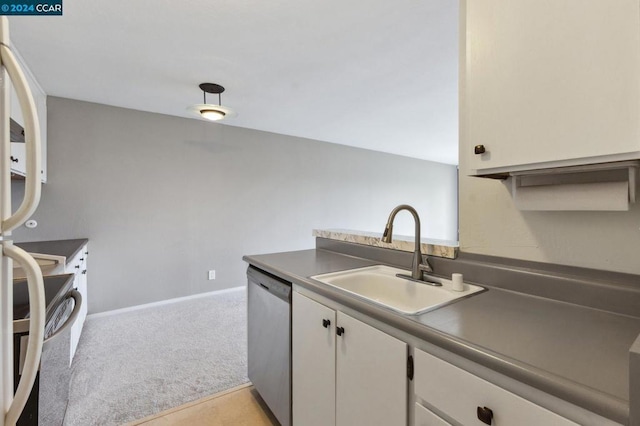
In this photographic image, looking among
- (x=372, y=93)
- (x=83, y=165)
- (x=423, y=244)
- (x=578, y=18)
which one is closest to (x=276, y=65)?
(x=372, y=93)

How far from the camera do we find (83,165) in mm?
3119

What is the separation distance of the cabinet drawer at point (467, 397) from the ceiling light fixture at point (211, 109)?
2.43 meters

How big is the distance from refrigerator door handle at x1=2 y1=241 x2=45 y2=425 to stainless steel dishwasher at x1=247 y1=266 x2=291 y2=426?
37.1 inches

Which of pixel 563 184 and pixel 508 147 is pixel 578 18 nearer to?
pixel 508 147

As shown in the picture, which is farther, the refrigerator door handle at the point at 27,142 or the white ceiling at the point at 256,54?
the white ceiling at the point at 256,54

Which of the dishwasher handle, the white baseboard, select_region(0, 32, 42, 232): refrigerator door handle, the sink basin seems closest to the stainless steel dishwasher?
the dishwasher handle

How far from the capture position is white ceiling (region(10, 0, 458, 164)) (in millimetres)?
1715

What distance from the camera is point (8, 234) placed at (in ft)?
2.34

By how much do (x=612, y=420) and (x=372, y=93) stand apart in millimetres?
2919

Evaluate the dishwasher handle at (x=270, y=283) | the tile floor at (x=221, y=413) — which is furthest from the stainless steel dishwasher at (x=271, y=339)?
the tile floor at (x=221, y=413)

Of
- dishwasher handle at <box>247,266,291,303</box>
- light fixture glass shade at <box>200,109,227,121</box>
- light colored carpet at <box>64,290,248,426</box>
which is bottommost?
light colored carpet at <box>64,290,248,426</box>

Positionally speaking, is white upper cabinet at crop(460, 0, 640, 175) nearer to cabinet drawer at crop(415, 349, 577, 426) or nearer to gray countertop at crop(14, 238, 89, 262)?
cabinet drawer at crop(415, 349, 577, 426)

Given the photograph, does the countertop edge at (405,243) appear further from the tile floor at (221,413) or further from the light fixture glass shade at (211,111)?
the light fixture glass shade at (211,111)

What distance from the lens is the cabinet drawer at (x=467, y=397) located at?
611 mm
